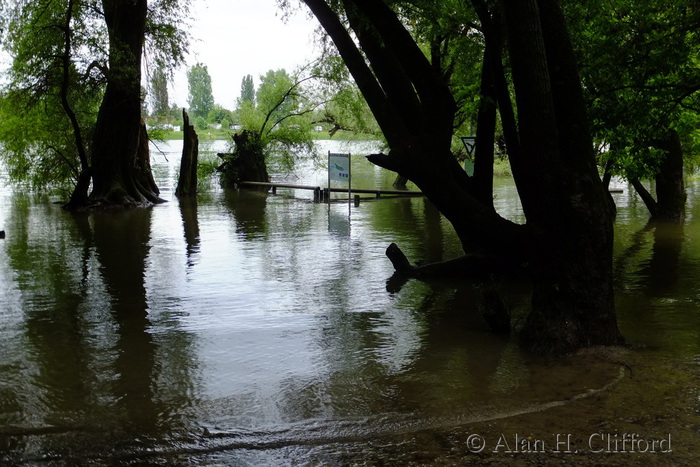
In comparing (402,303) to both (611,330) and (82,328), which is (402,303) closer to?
(611,330)

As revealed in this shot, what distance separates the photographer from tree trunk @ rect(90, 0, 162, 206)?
898 inches

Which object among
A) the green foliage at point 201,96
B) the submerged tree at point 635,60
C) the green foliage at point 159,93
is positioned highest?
the green foliage at point 201,96

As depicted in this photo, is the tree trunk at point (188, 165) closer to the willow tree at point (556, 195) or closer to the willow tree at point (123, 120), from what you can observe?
the willow tree at point (123, 120)

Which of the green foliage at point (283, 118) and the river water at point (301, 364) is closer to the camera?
the river water at point (301, 364)

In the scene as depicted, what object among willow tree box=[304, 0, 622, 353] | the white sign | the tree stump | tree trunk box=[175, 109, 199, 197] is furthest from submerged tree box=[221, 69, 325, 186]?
willow tree box=[304, 0, 622, 353]

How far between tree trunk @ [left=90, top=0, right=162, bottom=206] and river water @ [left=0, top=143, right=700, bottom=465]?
31.8 feet

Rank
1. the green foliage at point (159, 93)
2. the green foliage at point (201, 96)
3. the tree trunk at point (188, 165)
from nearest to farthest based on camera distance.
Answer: the green foliage at point (159, 93) < the tree trunk at point (188, 165) < the green foliage at point (201, 96)

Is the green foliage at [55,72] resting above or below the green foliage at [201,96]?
below

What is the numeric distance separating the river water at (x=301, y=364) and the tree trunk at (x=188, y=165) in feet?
47.6

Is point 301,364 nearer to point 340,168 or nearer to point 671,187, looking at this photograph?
point 671,187

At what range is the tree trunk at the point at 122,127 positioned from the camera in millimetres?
22812

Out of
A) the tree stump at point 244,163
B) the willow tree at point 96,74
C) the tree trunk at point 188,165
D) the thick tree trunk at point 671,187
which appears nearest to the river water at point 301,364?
the thick tree trunk at point 671,187

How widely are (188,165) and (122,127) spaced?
5228mm

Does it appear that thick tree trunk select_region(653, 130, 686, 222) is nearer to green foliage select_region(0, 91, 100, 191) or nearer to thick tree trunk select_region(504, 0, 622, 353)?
thick tree trunk select_region(504, 0, 622, 353)
